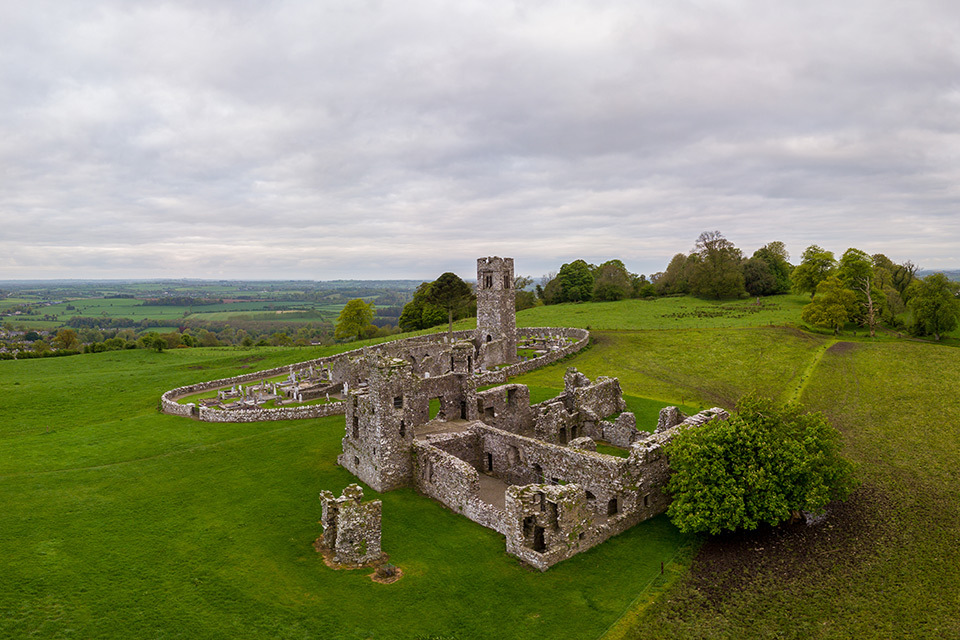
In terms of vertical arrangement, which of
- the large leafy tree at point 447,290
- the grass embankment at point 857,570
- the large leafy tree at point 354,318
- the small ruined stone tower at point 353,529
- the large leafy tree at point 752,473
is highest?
the large leafy tree at point 447,290

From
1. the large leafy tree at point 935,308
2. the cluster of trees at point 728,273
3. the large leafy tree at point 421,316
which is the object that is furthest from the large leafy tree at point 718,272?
the large leafy tree at point 421,316

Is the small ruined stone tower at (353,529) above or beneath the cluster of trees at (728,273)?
beneath

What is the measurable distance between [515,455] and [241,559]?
41.2ft

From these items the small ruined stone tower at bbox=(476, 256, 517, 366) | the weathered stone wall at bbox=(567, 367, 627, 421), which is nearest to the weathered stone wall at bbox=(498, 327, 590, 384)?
the small ruined stone tower at bbox=(476, 256, 517, 366)

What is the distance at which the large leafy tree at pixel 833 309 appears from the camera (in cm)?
5684

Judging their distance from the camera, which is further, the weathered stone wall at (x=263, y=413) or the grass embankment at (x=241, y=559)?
the weathered stone wall at (x=263, y=413)

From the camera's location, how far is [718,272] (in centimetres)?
8850

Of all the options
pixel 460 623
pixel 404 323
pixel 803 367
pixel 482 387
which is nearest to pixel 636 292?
pixel 404 323

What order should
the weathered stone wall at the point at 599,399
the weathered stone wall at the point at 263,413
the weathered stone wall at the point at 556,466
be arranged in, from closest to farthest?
the weathered stone wall at the point at 556,466 < the weathered stone wall at the point at 599,399 < the weathered stone wall at the point at 263,413

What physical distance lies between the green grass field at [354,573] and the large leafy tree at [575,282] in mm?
67407

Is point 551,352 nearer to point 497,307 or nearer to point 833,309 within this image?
point 497,307

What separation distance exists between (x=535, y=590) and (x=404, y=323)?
7212 cm

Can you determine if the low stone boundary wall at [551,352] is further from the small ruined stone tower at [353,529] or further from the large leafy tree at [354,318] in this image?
the small ruined stone tower at [353,529]

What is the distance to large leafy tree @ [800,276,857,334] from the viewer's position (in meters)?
56.8
